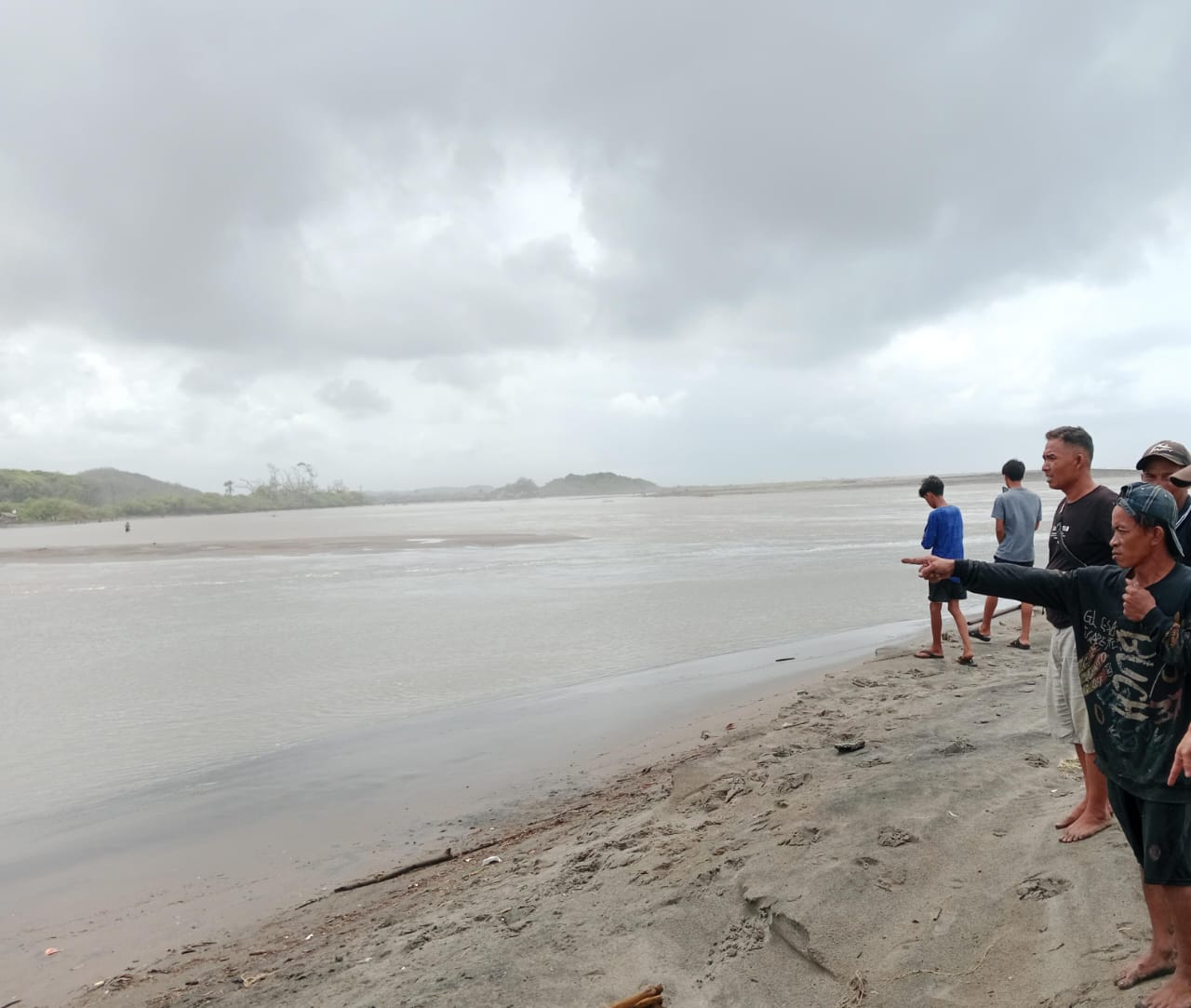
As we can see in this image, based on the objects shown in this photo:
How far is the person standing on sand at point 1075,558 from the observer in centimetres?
370

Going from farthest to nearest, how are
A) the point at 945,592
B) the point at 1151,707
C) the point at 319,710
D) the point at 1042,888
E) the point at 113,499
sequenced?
the point at 113,499
the point at 319,710
the point at 945,592
the point at 1042,888
the point at 1151,707

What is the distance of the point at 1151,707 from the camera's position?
259cm

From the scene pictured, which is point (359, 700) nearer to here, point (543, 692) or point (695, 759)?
point (543, 692)

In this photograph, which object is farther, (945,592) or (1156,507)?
(945,592)

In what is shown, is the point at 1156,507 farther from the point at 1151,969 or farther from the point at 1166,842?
the point at 1151,969

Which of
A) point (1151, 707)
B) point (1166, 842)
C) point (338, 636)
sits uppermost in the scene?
point (1151, 707)

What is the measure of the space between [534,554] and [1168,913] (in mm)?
28034

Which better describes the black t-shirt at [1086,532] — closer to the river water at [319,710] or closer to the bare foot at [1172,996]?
the bare foot at [1172,996]

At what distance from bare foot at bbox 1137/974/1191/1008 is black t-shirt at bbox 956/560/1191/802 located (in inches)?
22.1

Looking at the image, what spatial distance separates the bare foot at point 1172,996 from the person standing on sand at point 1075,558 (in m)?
1.19

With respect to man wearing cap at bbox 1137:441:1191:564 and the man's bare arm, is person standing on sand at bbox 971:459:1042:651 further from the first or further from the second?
the man's bare arm

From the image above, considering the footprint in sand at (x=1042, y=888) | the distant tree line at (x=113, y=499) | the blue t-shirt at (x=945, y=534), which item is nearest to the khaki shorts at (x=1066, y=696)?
the footprint in sand at (x=1042, y=888)

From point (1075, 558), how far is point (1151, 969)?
1.75 m

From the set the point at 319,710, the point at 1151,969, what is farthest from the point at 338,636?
the point at 1151,969
